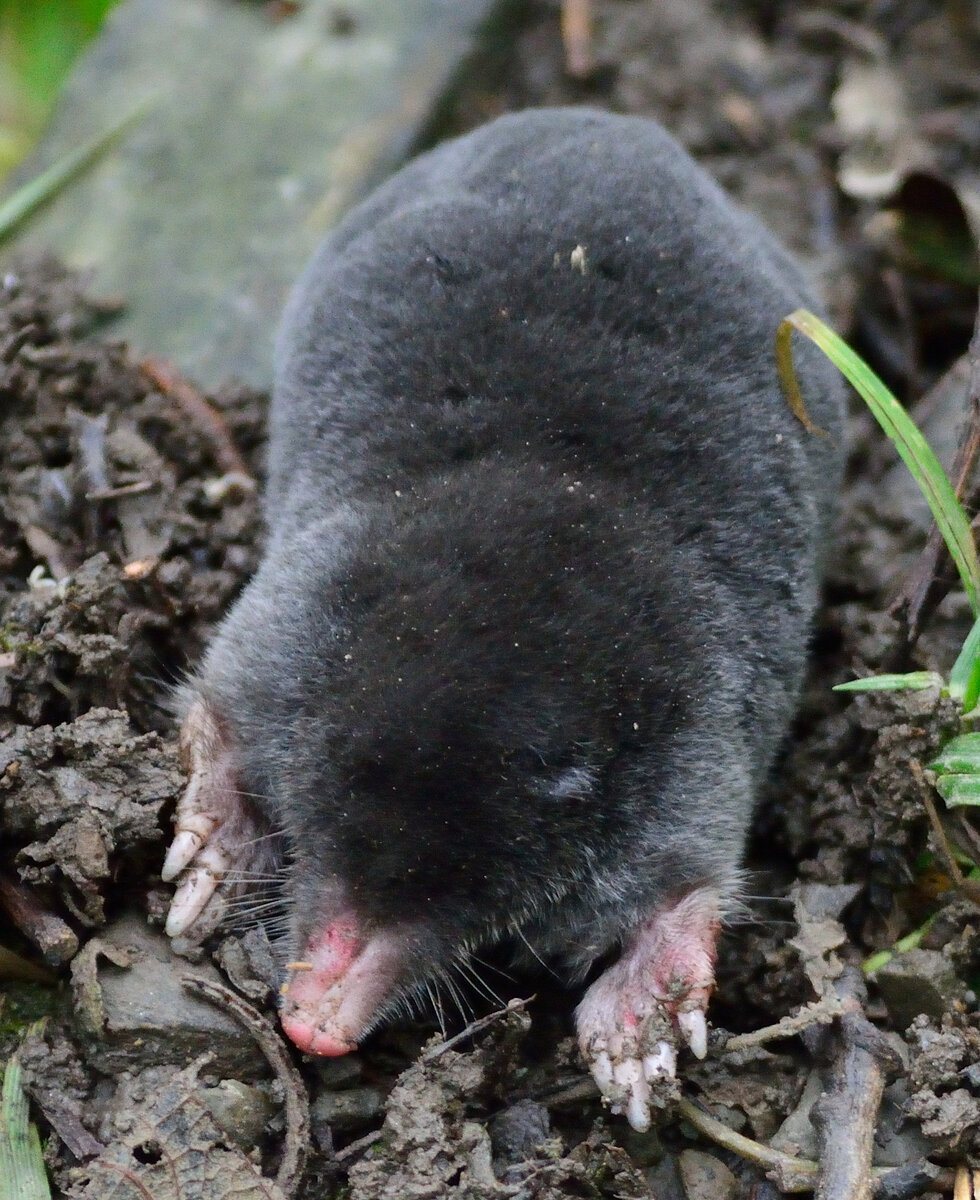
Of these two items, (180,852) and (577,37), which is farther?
(577,37)

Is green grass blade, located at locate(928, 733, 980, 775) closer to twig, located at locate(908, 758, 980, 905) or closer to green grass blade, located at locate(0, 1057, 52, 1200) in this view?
twig, located at locate(908, 758, 980, 905)

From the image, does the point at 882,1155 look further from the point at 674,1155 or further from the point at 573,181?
the point at 573,181

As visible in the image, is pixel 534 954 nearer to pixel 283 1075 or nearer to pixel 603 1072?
pixel 603 1072

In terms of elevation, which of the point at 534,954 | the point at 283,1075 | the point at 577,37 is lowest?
the point at 534,954

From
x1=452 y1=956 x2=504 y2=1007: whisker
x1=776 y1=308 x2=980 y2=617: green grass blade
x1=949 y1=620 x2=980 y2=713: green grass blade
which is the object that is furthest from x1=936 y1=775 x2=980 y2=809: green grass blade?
x1=452 y1=956 x2=504 y2=1007: whisker

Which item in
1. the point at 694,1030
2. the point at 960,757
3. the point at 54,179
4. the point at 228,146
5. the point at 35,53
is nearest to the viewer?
the point at 694,1030

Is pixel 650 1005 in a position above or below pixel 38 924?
below

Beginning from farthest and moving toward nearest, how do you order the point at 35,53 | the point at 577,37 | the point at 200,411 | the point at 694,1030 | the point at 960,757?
the point at 35,53 → the point at 577,37 → the point at 200,411 → the point at 960,757 → the point at 694,1030

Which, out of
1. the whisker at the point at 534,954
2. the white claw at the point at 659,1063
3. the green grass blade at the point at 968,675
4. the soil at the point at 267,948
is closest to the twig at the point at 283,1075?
the soil at the point at 267,948

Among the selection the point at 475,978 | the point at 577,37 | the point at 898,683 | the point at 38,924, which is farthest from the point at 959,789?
the point at 577,37
